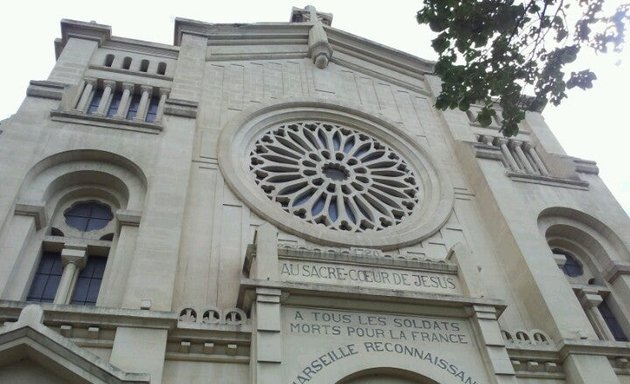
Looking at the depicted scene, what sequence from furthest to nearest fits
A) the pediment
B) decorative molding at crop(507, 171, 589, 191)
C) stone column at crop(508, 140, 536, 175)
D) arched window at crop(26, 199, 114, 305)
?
stone column at crop(508, 140, 536, 175)
decorative molding at crop(507, 171, 589, 191)
arched window at crop(26, 199, 114, 305)
the pediment

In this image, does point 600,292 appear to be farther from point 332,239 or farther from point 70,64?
point 70,64

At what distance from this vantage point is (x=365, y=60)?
22188 millimetres

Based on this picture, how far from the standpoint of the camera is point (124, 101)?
16844 mm

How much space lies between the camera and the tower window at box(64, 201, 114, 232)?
13.3 metres

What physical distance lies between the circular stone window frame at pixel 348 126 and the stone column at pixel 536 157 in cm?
402

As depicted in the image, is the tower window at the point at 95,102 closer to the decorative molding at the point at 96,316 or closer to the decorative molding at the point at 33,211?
the decorative molding at the point at 33,211

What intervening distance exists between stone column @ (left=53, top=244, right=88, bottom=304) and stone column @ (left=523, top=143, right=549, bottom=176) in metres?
13.9

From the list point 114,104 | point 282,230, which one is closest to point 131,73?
point 114,104

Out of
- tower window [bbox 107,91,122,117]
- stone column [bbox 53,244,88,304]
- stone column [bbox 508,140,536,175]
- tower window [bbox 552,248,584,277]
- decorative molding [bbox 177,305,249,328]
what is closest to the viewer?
decorative molding [bbox 177,305,249,328]

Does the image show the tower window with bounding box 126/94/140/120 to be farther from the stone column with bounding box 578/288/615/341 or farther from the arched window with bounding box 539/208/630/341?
the stone column with bounding box 578/288/615/341

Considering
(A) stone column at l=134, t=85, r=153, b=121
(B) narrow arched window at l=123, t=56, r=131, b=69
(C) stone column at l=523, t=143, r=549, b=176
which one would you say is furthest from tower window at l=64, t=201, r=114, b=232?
(C) stone column at l=523, t=143, r=549, b=176

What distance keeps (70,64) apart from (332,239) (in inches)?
377

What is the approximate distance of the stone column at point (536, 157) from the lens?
19.1 metres

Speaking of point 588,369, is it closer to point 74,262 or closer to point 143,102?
point 74,262
